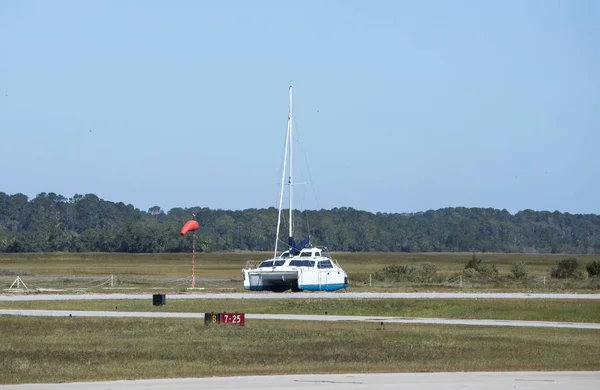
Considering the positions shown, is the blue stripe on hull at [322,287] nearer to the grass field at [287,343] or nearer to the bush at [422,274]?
the grass field at [287,343]

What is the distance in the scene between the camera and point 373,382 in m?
25.9

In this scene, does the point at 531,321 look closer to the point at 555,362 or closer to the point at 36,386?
the point at 555,362

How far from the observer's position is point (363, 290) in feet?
212

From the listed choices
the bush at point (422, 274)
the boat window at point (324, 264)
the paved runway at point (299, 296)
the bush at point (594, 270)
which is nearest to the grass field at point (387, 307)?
the paved runway at point (299, 296)

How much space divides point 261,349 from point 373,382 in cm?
843

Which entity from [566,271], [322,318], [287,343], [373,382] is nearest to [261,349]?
[287,343]

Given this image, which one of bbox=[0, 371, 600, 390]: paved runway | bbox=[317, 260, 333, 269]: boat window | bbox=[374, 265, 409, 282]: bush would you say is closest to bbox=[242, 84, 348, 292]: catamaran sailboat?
bbox=[317, 260, 333, 269]: boat window

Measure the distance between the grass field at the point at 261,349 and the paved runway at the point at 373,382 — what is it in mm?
1226

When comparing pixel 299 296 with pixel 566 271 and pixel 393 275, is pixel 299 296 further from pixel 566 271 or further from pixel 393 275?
pixel 566 271

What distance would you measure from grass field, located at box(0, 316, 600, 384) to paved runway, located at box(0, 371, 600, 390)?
1.23 m

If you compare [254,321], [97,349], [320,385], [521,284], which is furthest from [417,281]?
[320,385]

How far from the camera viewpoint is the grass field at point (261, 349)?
28906 mm

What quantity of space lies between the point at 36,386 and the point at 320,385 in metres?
6.48

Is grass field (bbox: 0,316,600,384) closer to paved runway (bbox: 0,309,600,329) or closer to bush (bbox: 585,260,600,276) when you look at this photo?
paved runway (bbox: 0,309,600,329)
